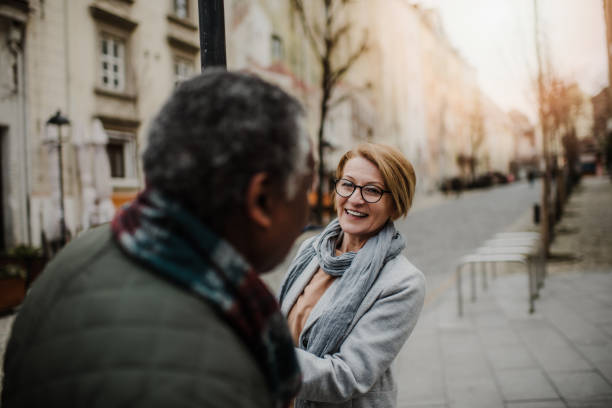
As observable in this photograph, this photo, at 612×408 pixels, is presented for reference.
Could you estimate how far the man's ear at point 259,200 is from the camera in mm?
767

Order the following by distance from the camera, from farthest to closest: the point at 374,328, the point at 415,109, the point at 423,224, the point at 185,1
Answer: the point at 415,109 → the point at 423,224 → the point at 185,1 → the point at 374,328

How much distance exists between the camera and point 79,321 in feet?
2.26

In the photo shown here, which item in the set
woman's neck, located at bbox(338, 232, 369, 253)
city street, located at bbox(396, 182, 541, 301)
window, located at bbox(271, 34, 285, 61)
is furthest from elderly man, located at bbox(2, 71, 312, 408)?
window, located at bbox(271, 34, 285, 61)

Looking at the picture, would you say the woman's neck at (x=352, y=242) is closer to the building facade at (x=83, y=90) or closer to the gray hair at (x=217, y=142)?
the gray hair at (x=217, y=142)

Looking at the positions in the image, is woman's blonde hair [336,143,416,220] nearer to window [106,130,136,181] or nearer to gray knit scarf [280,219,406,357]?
gray knit scarf [280,219,406,357]

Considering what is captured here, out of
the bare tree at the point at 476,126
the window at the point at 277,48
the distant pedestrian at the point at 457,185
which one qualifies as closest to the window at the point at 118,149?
the window at the point at 277,48

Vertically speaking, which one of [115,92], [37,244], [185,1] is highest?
[185,1]

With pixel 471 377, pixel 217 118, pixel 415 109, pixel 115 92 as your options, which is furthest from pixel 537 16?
pixel 415 109

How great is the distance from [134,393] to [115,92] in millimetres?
12071

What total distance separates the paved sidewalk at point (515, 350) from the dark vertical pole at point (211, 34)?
3.21 m

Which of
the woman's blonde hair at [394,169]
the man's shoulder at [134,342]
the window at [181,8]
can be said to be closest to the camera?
the man's shoulder at [134,342]

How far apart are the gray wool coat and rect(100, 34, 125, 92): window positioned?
1111 cm

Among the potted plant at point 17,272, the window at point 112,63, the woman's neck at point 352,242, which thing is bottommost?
the potted plant at point 17,272

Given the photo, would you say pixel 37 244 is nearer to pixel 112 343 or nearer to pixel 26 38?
pixel 26 38
